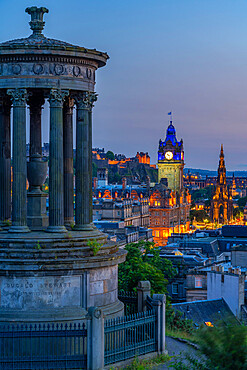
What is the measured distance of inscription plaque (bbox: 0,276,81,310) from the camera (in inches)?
1038

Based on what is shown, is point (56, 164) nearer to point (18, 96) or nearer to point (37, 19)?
point (18, 96)

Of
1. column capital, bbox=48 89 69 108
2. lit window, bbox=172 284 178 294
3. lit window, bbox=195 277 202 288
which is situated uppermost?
column capital, bbox=48 89 69 108

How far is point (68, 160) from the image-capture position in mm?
29688

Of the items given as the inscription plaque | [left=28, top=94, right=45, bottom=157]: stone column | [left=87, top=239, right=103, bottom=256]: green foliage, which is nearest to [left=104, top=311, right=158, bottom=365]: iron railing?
the inscription plaque

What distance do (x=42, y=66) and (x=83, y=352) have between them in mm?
10040

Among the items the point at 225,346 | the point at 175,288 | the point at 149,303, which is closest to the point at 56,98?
the point at 149,303

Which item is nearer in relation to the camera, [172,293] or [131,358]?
[131,358]

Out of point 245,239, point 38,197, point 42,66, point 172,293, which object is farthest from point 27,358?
point 245,239

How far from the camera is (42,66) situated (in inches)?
1084

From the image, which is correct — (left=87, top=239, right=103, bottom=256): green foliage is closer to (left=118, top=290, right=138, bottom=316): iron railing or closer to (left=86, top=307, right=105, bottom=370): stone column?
(left=86, top=307, right=105, bottom=370): stone column

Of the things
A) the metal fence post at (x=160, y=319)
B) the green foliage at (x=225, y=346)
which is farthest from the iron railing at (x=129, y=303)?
the green foliage at (x=225, y=346)

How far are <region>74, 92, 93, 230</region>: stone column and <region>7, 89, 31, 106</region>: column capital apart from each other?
209 cm

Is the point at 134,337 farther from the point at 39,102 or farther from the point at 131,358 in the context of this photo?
the point at 39,102

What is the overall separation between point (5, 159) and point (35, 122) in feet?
6.95
